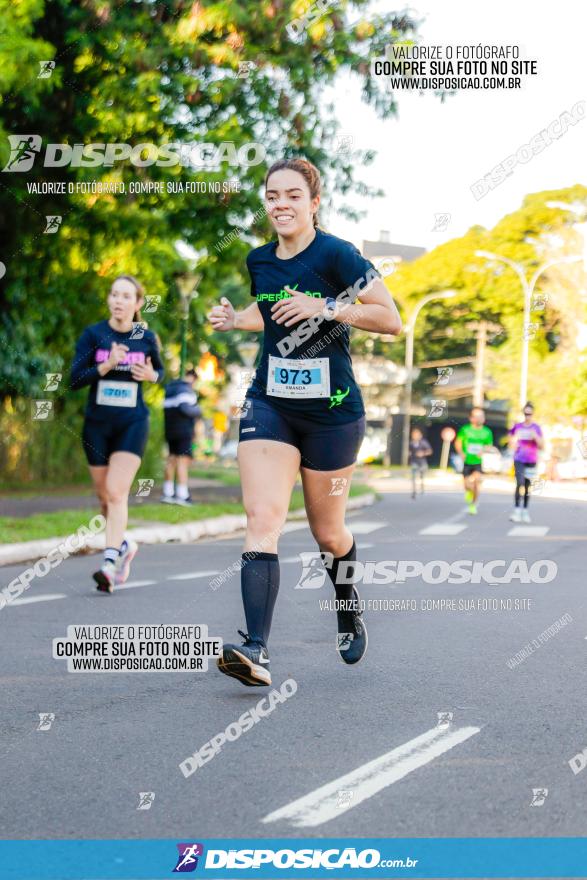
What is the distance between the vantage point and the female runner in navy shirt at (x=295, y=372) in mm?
5223

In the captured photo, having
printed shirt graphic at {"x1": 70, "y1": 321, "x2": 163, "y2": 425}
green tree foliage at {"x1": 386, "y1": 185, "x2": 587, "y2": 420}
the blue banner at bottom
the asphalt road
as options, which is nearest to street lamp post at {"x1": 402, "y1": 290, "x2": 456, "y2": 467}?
green tree foliage at {"x1": 386, "y1": 185, "x2": 587, "y2": 420}

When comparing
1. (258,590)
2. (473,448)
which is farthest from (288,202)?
(473,448)

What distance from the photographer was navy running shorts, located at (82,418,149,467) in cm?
852

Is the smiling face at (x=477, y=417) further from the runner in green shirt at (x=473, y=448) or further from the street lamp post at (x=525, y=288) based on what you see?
the street lamp post at (x=525, y=288)

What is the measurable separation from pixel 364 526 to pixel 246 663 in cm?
1237

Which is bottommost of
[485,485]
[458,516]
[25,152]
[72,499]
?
[485,485]

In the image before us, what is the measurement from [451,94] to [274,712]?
48.2 feet

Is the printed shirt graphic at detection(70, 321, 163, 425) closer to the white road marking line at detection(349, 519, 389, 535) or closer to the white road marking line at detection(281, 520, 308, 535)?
the white road marking line at detection(349, 519, 389, 535)

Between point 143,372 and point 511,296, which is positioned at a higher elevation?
point 511,296

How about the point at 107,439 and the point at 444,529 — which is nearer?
the point at 107,439

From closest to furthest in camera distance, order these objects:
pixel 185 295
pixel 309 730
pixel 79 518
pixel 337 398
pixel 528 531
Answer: pixel 309 730 < pixel 337 398 < pixel 79 518 < pixel 528 531 < pixel 185 295

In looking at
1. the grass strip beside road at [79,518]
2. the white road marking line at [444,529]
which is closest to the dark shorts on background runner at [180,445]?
the grass strip beside road at [79,518]

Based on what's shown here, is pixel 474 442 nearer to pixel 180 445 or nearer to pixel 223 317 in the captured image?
pixel 180 445

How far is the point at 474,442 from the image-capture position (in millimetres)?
20156
